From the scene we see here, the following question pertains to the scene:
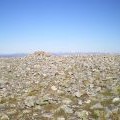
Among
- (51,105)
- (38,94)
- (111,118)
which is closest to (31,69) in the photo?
(38,94)

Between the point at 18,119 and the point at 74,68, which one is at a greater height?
the point at 74,68

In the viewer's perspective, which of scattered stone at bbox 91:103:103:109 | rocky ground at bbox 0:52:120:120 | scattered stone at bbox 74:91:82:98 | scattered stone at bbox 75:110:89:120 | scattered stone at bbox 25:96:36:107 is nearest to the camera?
scattered stone at bbox 75:110:89:120

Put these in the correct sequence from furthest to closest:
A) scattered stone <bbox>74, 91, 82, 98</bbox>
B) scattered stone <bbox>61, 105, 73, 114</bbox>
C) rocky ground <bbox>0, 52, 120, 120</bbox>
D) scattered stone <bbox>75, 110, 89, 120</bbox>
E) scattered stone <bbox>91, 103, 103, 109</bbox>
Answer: scattered stone <bbox>74, 91, 82, 98</bbox>, scattered stone <bbox>91, 103, 103, 109</bbox>, scattered stone <bbox>61, 105, 73, 114</bbox>, rocky ground <bbox>0, 52, 120, 120</bbox>, scattered stone <bbox>75, 110, 89, 120</bbox>

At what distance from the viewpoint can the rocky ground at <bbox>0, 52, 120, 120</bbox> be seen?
14383 millimetres

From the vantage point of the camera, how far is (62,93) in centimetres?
1747

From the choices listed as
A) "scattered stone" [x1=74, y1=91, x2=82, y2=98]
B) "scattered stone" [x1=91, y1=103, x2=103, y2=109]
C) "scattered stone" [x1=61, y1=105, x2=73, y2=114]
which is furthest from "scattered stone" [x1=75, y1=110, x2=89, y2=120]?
"scattered stone" [x1=74, y1=91, x2=82, y2=98]

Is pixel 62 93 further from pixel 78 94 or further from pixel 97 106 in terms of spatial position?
pixel 97 106

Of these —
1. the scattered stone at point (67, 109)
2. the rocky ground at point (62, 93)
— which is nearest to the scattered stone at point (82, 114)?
the rocky ground at point (62, 93)

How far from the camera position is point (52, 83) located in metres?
19.7

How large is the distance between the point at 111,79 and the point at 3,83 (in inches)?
351

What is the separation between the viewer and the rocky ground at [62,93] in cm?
1438

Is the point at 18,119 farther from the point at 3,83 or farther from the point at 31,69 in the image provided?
the point at 31,69

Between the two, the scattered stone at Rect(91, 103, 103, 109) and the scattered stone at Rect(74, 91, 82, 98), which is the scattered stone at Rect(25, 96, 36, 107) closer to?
the scattered stone at Rect(74, 91, 82, 98)

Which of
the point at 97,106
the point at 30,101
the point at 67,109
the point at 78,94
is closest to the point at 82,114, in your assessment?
the point at 67,109
